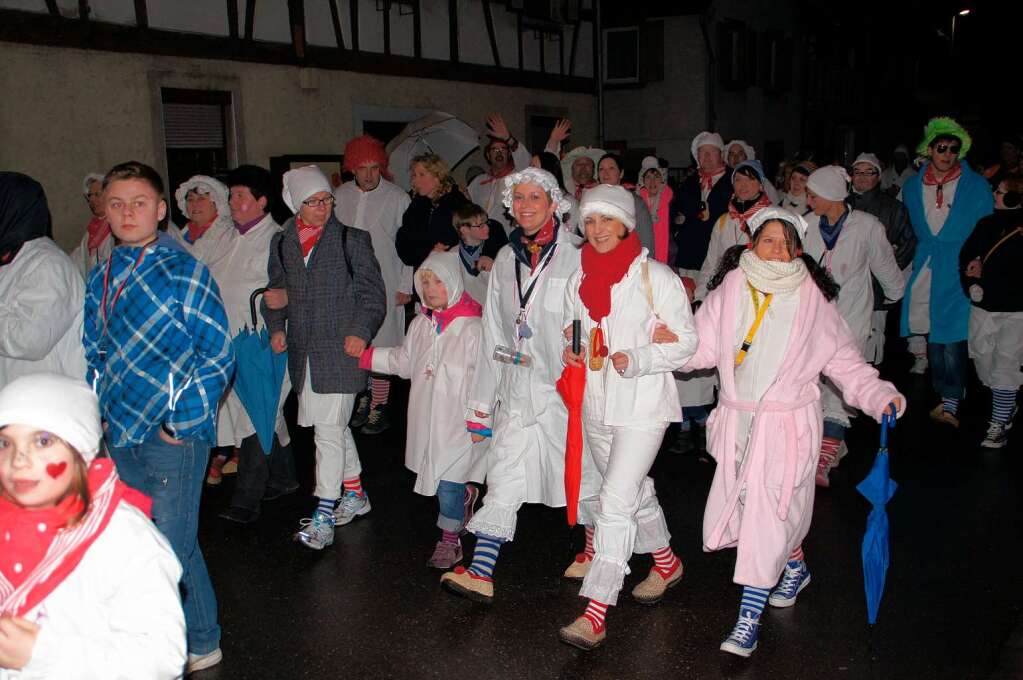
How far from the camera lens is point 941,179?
8398 millimetres

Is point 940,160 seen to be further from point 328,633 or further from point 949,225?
point 328,633

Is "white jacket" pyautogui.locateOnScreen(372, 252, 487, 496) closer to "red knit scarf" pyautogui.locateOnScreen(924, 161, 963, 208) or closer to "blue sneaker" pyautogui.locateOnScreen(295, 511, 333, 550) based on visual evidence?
"blue sneaker" pyautogui.locateOnScreen(295, 511, 333, 550)

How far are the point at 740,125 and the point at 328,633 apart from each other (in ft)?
80.5

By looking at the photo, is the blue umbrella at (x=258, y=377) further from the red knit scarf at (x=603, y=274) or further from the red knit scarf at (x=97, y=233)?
the red knit scarf at (x=603, y=274)

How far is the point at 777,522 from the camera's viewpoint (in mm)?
4527

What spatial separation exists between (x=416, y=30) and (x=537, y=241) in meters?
12.1

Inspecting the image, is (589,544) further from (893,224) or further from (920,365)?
(920,365)

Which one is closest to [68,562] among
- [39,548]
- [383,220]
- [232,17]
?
[39,548]

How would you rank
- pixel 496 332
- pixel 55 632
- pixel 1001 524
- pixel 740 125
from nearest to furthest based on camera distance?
pixel 55 632
pixel 496 332
pixel 1001 524
pixel 740 125

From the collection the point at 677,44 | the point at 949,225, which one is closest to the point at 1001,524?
the point at 949,225

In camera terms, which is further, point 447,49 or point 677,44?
point 677,44

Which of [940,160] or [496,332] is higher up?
[940,160]

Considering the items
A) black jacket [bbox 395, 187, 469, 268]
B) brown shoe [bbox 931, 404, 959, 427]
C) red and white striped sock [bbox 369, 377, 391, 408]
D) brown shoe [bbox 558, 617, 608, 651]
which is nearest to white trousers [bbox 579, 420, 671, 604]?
brown shoe [bbox 558, 617, 608, 651]

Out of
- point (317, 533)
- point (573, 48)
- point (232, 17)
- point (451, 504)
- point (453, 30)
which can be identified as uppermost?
point (573, 48)
